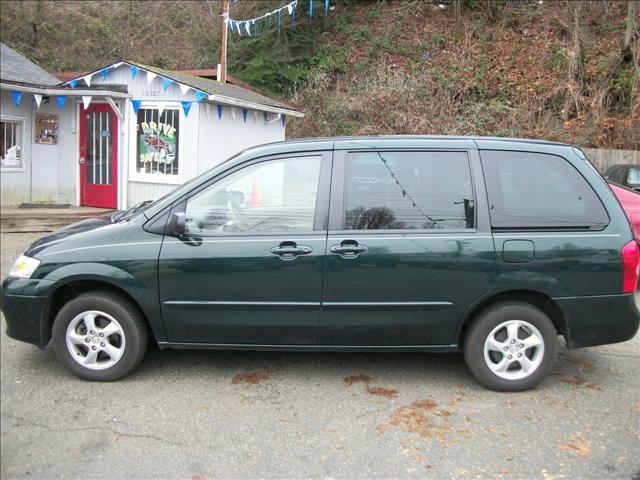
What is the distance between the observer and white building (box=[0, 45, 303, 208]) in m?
11.3

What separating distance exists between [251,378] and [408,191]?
1.83m

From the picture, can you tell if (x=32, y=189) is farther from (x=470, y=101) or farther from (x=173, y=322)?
(x=470, y=101)

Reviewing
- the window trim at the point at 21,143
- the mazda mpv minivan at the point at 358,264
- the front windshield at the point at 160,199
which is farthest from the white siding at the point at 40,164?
the mazda mpv minivan at the point at 358,264

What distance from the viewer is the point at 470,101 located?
20750 mm

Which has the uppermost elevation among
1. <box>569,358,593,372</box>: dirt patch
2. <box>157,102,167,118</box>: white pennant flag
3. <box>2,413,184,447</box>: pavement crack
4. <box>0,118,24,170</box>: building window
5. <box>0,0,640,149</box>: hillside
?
<box>0,0,640,149</box>: hillside

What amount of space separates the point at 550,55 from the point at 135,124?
15.7m

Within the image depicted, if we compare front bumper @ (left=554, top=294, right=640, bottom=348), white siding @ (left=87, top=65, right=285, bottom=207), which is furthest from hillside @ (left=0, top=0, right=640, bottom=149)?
front bumper @ (left=554, top=294, right=640, bottom=348)

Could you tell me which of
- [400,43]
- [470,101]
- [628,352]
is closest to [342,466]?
[628,352]

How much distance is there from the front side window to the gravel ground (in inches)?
46.4

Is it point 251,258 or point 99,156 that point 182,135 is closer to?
point 99,156

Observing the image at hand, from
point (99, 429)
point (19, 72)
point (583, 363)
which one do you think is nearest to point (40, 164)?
point (19, 72)

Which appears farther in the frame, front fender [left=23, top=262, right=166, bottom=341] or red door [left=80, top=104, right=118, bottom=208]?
red door [left=80, top=104, right=118, bottom=208]

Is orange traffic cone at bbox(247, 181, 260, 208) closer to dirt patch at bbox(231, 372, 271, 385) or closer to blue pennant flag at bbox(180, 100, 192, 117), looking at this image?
dirt patch at bbox(231, 372, 271, 385)

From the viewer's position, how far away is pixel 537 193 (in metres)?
4.18
